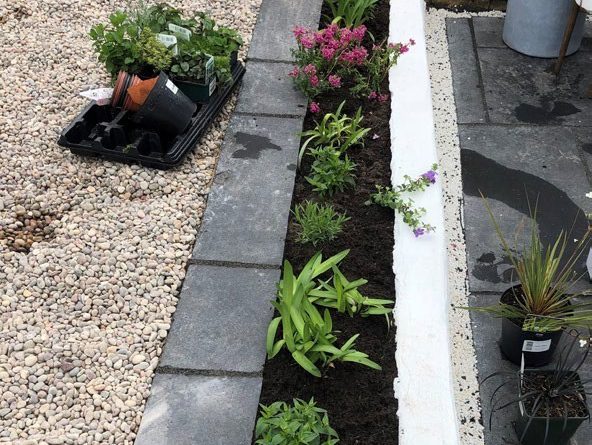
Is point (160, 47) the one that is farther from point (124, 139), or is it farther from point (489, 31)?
point (489, 31)

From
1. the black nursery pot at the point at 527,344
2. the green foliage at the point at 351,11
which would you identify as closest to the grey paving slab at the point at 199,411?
the black nursery pot at the point at 527,344

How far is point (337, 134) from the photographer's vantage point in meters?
4.03

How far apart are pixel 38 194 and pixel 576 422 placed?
2461mm

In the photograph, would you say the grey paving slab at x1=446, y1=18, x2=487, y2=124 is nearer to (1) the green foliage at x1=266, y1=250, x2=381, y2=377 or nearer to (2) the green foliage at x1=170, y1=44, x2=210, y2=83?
(2) the green foliage at x1=170, y1=44, x2=210, y2=83

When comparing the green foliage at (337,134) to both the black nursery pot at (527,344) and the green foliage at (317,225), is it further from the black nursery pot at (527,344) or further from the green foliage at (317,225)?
the black nursery pot at (527,344)

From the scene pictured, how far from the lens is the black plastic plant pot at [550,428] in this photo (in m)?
2.79

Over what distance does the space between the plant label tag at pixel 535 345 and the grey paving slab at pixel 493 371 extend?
169mm

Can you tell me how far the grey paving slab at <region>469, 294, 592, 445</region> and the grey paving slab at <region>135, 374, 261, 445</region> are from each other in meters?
0.89

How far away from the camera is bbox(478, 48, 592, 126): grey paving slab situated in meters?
4.61

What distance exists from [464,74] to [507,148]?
80 centimetres

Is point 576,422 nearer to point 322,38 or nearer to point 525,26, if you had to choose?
point 322,38

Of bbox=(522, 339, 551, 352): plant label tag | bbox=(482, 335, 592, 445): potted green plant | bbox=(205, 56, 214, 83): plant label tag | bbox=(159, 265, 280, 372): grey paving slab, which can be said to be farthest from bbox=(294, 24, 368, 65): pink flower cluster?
bbox=(482, 335, 592, 445): potted green plant

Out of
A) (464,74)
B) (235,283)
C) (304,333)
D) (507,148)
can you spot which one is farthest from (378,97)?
(304,333)

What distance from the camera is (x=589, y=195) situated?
13.3ft
